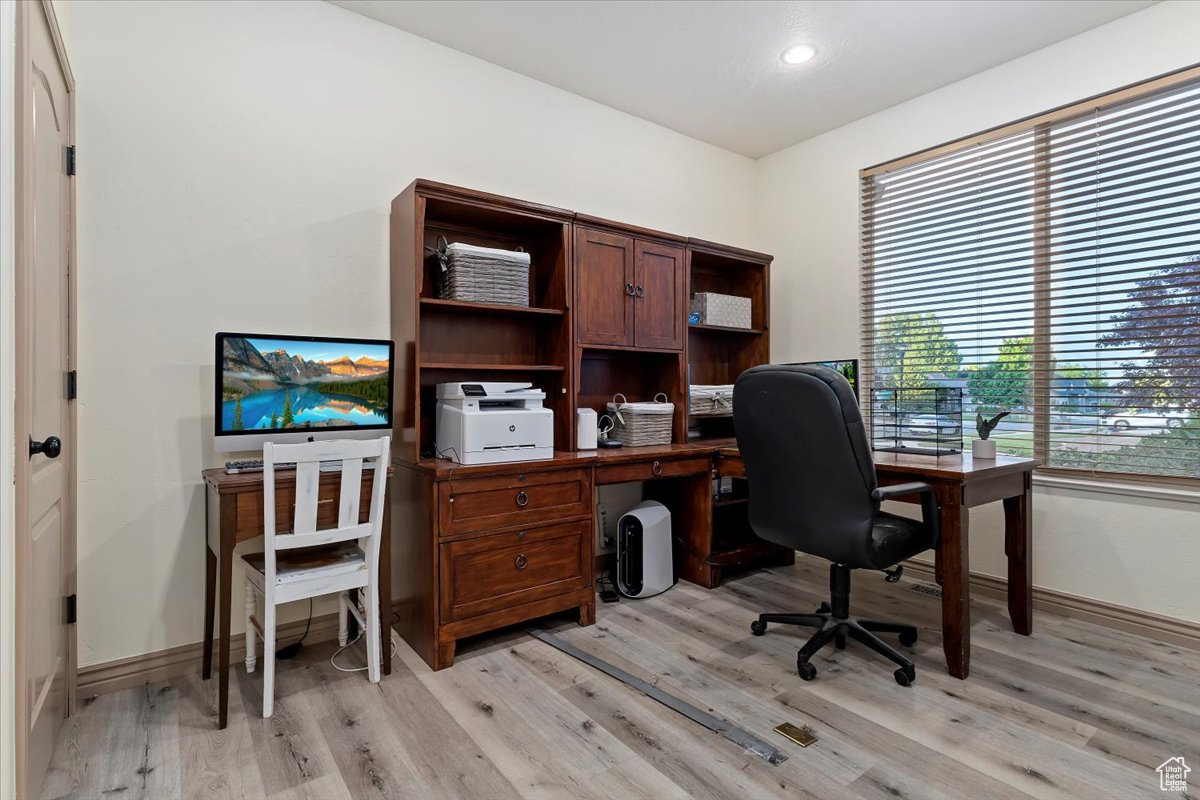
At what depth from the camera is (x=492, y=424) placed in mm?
2580

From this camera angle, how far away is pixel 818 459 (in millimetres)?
2195

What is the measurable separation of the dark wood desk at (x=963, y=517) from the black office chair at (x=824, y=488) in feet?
0.22

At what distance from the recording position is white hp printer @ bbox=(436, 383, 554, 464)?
254cm

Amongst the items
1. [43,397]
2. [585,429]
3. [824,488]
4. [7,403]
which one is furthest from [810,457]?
[43,397]

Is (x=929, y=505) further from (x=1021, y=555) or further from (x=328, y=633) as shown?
(x=328, y=633)

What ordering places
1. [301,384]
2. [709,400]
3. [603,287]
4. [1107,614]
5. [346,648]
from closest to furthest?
[301,384], [346,648], [1107,614], [603,287], [709,400]

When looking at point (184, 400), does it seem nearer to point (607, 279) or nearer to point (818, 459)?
point (607, 279)

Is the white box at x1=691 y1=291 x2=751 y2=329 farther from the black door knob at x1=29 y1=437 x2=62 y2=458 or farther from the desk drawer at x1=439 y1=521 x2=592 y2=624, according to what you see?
the black door knob at x1=29 y1=437 x2=62 y2=458

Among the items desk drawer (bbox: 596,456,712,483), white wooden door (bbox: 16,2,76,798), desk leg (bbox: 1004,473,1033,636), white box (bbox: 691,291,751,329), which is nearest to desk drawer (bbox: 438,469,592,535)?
desk drawer (bbox: 596,456,712,483)

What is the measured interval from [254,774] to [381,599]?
700 millimetres

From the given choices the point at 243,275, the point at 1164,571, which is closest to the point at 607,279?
the point at 243,275

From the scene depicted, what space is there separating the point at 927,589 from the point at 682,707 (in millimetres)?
1914

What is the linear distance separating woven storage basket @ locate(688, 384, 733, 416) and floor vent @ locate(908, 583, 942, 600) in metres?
1.36

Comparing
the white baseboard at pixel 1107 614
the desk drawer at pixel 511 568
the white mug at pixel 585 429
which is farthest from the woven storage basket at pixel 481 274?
the white baseboard at pixel 1107 614
